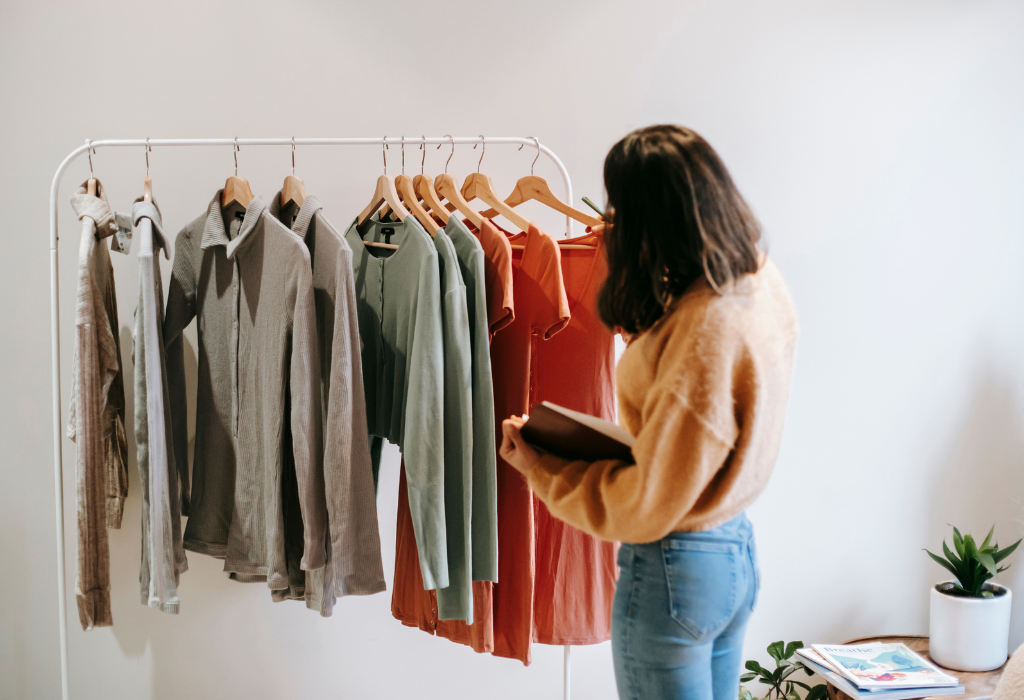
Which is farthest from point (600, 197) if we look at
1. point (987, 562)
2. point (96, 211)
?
point (987, 562)

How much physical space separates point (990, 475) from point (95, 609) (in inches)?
105

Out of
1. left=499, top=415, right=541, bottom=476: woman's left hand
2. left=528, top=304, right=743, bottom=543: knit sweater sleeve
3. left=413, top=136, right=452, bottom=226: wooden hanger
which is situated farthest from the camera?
left=413, top=136, right=452, bottom=226: wooden hanger

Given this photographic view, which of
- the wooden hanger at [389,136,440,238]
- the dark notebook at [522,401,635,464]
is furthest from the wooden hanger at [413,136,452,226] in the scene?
the dark notebook at [522,401,635,464]

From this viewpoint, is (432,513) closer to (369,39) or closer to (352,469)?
(352,469)

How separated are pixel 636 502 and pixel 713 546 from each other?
15 cm

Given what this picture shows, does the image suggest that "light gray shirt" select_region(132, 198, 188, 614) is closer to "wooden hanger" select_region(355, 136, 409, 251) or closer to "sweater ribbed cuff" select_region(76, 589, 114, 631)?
"sweater ribbed cuff" select_region(76, 589, 114, 631)

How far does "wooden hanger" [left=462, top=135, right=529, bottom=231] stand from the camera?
162 centimetres

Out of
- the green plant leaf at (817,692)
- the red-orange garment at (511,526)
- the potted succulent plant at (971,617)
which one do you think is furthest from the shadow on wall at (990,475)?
the red-orange garment at (511,526)

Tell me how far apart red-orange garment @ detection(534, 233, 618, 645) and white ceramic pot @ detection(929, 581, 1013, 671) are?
1013mm

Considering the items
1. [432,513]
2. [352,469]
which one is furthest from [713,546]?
[352,469]

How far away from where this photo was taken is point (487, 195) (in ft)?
5.45

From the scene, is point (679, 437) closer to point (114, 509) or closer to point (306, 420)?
point (306, 420)

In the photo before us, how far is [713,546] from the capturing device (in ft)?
3.39

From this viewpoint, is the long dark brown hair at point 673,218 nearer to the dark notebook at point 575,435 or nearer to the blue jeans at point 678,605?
the dark notebook at point 575,435
